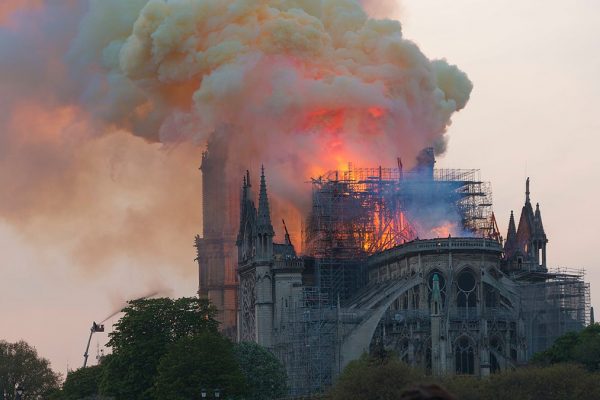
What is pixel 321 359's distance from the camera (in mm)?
122375

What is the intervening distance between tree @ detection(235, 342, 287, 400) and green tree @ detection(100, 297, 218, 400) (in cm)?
323

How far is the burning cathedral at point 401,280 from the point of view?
123375 millimetres

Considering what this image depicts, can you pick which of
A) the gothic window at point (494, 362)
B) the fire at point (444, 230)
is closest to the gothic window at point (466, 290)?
the gothic window at point (494, 362)

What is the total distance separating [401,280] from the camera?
127562 millimetres

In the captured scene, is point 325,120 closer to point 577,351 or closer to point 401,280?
point 401,280

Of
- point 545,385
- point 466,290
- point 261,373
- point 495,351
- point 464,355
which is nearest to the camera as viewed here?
point 545,385

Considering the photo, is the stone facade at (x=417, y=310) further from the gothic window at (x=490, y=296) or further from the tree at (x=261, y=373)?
the tree at (x=261, y=373)

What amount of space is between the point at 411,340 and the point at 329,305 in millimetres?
9524

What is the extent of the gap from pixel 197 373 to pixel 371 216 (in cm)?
3635

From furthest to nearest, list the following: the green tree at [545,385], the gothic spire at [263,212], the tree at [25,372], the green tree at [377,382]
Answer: the tree at [25,372] < the gothic spire at [263,212] < the green tree at [377,382] < the green tree at [545,385]

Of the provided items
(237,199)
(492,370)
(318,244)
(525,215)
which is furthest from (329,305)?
(237,199)

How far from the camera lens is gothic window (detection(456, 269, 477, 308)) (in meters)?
127

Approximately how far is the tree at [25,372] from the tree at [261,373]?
42.2 metres

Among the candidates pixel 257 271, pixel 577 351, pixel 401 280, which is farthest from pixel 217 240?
pixel 577 351
